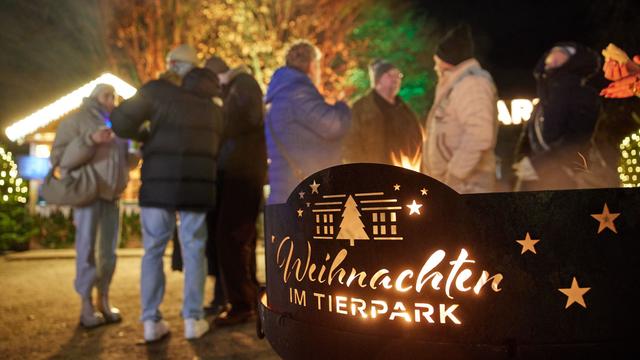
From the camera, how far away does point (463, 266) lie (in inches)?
63.1

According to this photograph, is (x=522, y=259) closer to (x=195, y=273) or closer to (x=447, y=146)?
(x=447, y=146)

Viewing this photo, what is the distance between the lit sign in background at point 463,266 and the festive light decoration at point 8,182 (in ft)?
7.06

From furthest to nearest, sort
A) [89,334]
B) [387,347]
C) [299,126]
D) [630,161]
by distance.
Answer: [89,334] → [299,126] → [630,161] → [387,347]

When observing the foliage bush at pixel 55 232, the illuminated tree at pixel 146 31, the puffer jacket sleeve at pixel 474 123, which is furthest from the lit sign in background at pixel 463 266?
the illuminated tree at pixel 146 31

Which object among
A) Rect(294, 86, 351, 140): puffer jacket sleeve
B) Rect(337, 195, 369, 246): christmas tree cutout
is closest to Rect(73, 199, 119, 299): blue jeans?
Rect(294, 86, 351, 140): puffer jacket sleeve

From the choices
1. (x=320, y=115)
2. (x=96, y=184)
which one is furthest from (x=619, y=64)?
(x=96, y=184)

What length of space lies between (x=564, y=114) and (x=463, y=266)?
2.80 metres

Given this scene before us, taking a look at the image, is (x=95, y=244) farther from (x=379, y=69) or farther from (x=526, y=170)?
(x=526, y=170)

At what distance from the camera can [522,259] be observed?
5.08ft

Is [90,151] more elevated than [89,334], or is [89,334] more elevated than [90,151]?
[90,151]

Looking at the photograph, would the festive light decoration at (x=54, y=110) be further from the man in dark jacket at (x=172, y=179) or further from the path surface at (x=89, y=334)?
the man in dark jacket at (x=172, y=179)

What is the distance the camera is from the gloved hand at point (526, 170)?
4.17 meters

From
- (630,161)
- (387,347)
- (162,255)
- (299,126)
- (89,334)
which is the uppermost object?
(299,126)

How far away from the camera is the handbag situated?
4.27m
